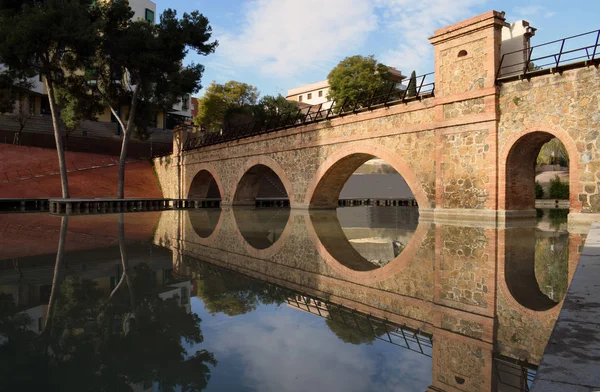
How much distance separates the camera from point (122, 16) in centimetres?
2203

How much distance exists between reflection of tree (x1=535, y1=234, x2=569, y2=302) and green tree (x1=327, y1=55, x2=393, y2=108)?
1107 inches

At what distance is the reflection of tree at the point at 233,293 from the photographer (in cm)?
A: 388

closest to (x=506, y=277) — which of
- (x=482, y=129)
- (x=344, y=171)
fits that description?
(x=482, y=129)

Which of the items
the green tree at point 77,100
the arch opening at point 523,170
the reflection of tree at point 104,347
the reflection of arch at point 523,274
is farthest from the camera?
the green tree at point 77,100

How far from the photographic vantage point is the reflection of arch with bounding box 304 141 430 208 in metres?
14.1

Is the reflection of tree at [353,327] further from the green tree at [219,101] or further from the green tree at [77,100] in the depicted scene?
the green tree at [219,101]

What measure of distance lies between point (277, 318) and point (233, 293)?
885 mm

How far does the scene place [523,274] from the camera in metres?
5.02

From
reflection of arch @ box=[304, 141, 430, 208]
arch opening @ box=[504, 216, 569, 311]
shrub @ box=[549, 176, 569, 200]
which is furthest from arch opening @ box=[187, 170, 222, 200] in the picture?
arch opening @ box=[504, 216, 569, 311]

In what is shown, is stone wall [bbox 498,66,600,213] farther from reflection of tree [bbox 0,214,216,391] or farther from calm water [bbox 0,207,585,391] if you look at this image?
reflection of tree [bbox 0,214,216,391]

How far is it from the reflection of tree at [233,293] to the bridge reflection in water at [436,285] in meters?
0.09

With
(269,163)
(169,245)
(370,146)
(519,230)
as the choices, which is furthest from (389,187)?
(169,245)

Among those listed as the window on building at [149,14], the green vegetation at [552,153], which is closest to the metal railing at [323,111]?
the green vegetation at [552,153]

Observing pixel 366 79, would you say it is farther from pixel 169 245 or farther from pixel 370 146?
pixel 169 245
